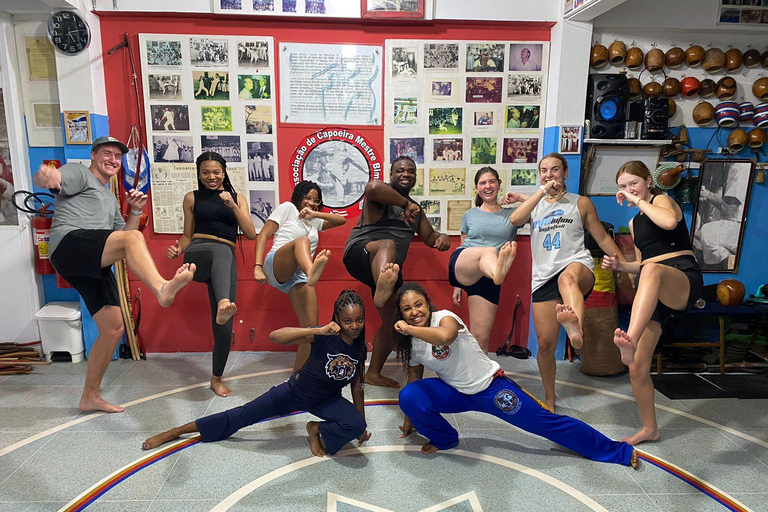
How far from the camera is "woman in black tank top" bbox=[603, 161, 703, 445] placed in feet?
9.30

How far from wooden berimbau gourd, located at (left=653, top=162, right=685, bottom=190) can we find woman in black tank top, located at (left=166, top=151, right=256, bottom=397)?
3590 millimetres

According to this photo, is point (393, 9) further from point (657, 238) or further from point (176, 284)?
point (176, 284)

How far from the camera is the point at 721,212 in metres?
4.70

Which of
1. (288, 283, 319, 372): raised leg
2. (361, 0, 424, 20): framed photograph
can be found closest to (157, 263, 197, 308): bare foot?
(288, 283, 319, 372): raised leg

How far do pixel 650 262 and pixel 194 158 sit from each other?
→ 12.6ft

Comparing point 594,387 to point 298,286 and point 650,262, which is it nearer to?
point 650,262

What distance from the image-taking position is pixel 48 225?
173 inches

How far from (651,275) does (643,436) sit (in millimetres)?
1074

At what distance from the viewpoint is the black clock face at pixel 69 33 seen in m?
4.06

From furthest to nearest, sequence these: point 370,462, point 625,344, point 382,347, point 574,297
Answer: point 382,347 < point 574,297 < point 370,462 < point 625,344

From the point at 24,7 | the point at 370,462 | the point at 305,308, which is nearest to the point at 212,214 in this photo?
the point at 305,308

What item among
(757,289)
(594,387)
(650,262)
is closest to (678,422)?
(594,387)

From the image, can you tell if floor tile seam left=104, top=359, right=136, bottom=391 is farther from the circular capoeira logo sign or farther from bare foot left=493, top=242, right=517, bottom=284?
bare foot left=493, top=242, right=517, bottom=284

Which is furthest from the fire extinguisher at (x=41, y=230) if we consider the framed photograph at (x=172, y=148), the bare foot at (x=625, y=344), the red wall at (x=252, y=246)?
the bare foot at (x=625, y=344)
